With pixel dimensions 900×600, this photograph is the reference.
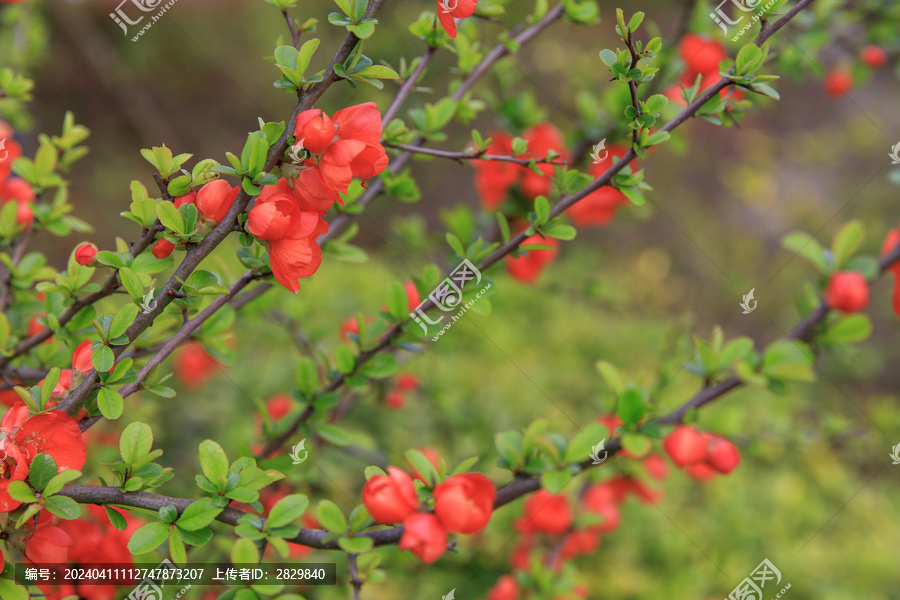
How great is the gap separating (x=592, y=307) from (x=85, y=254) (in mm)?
2403

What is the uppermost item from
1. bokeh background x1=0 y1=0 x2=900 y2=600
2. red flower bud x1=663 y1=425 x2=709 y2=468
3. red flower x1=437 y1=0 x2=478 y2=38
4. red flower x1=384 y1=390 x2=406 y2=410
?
red flower x1=437 y1=0 x2=478 y2=38

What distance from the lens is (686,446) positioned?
766 mm

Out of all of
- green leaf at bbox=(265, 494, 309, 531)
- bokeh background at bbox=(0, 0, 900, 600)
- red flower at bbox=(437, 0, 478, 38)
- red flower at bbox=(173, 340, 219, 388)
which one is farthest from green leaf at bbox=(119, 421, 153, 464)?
red flower at bbox=(173, 340, 219, 388)

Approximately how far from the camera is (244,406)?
5.54ft

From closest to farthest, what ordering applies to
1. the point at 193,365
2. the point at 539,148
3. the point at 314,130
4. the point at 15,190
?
the point at 314,130
the point at 15,190
the point at 539,148
the point at 193,365

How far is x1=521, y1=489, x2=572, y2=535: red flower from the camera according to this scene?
1.14m

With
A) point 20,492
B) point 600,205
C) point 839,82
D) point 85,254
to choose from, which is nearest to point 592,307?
A: point 839,82

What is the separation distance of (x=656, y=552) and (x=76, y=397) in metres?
1.64

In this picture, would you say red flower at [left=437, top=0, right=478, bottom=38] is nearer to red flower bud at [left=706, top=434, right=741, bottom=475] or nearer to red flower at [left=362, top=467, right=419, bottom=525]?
red flower at [left=362, top=467, right=419, bottom=525]

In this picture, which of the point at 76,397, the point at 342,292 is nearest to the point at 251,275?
the point at 76,397

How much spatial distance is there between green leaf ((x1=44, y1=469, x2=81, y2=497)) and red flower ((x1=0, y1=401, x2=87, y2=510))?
0.03 meters

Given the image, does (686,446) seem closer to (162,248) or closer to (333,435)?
(333,435)

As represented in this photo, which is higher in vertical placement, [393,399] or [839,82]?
[839,82]

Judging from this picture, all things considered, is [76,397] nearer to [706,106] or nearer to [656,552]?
[706,106]
